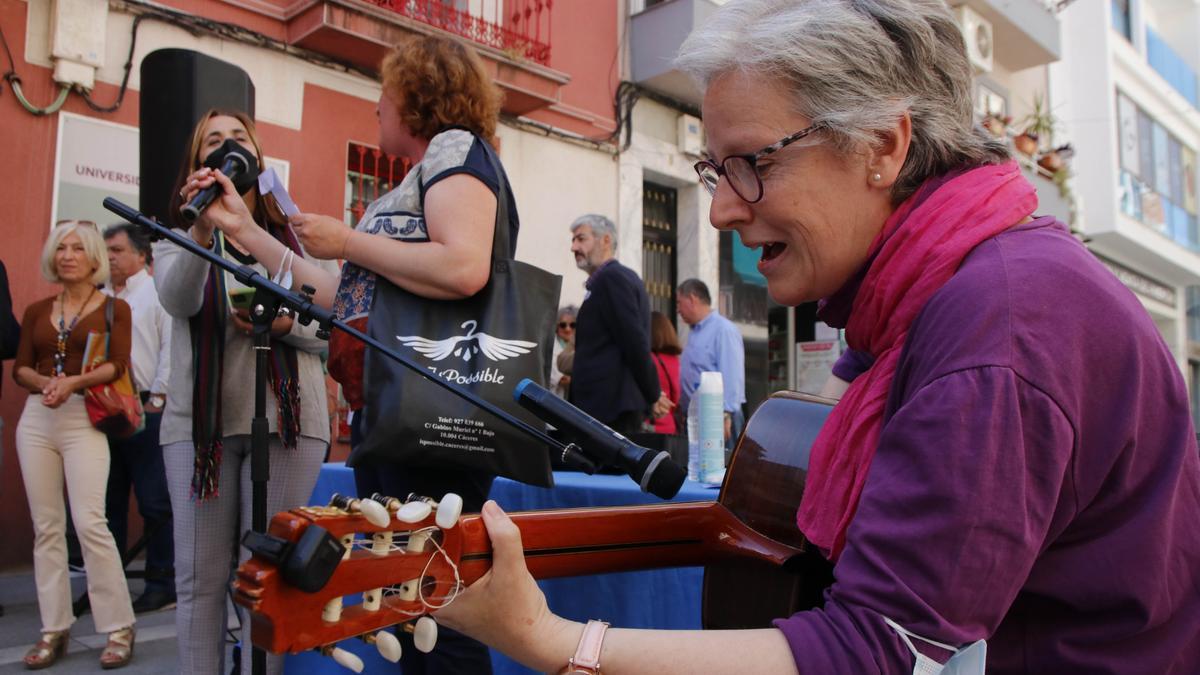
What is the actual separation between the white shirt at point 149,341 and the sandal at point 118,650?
162 centimetres

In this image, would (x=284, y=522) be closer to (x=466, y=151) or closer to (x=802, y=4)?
(x=802, y=4)

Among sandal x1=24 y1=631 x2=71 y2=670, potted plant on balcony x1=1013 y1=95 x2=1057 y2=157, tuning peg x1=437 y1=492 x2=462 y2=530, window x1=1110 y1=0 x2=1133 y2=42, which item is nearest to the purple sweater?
tuning peg x1=437 y1=492 x2=462 y2=530

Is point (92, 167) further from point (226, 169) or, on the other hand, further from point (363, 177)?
point (226, 169)

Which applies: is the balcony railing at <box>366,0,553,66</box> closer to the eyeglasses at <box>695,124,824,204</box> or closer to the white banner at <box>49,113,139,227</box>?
the white banner at <box>49,113,139,227</box>

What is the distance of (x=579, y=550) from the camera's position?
1265mm

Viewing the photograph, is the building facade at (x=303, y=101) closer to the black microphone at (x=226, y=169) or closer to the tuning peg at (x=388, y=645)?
the black microphone at (x=226, y=169)

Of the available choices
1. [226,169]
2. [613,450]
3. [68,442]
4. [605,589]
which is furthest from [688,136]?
[613,450]

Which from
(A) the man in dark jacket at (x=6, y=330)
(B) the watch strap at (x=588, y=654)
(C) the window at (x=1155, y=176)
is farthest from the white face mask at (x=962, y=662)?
(C) the window at (x=1155, y=176)

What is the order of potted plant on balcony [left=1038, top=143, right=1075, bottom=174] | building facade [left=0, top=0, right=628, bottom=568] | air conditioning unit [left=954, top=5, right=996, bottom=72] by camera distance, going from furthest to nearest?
potted plant on balcony [left=1038, top=143, right=1075, bottom=174], air conditioning unit [left=954, top=5, right=996, bottom=72], building facade [left=0, top=0, right=628, bottom=568]

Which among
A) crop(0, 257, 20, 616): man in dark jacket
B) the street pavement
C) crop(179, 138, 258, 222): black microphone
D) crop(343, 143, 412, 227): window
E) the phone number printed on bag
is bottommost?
the street pavement

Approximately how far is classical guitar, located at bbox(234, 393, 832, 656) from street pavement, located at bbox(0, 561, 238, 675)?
8.33 ft

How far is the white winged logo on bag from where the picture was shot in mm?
2010

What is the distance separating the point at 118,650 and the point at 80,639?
1.73 ft

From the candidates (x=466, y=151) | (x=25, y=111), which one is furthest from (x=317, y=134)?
(x=466, y=151)
